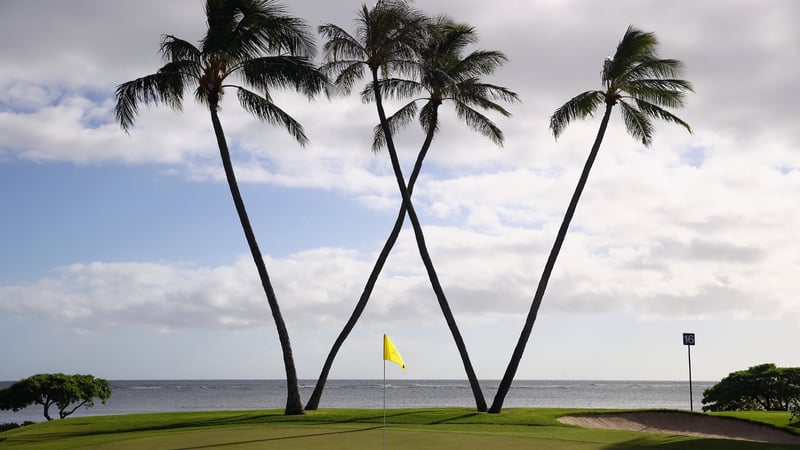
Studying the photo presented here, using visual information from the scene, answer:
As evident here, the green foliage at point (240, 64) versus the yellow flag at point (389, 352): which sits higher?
the green foliage at point (240, 64)

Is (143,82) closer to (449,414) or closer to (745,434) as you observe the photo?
(449,414)

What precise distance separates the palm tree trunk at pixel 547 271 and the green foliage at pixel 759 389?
48.4 feet

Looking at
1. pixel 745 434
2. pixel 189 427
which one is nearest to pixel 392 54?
pixel 189 427

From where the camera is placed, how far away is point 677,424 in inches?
1030

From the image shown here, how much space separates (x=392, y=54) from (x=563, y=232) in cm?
901

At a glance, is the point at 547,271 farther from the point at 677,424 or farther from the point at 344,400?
the point at 344,400

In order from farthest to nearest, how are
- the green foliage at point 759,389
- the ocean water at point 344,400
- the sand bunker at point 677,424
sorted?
the ocean water at point 344,400, the green foliage at point 759,389, the sand bunker at point 677,424

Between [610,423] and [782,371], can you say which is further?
[782,371]

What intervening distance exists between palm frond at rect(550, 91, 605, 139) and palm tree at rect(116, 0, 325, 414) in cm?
917

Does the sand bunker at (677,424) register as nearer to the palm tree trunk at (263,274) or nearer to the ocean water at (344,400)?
the palm tree trunk at (263,274)

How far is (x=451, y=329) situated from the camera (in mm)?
29484

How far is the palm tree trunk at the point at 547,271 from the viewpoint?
29156mm

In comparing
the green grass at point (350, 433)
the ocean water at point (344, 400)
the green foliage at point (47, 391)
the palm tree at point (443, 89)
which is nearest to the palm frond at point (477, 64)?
the palm tree at point (443, 89)

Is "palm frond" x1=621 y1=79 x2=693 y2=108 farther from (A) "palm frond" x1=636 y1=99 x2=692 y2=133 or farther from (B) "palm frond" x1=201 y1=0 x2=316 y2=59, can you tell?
(B) "palm frond" x1=201 y1=0 x2=316 y2=59
